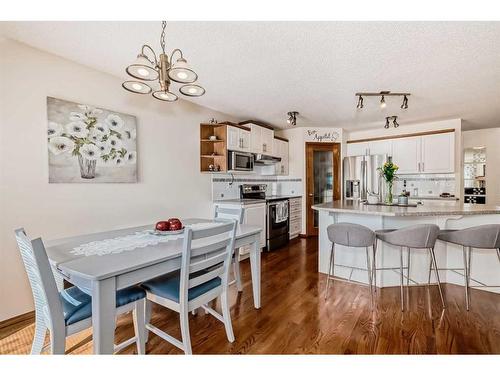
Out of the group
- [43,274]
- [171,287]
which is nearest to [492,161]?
[171,287]

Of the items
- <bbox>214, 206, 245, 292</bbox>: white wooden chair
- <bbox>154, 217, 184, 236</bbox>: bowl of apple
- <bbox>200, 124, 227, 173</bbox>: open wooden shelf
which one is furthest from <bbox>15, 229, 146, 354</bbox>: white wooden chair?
<bbox>200, 124, 227, 173</bbox>: open wooden shelf

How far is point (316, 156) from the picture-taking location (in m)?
5.30

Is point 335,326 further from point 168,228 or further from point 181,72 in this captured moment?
point 181,72

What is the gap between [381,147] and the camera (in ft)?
16.9

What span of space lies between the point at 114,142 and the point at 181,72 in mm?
1507

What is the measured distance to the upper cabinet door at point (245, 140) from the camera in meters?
4.08

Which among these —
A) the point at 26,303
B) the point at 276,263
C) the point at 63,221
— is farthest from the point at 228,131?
the point at 26,303

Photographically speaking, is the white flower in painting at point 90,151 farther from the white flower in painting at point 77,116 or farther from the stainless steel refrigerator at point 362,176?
the stainless steel refrigerator at point 362,176

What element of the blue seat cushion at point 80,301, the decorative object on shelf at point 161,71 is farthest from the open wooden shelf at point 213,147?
the blue seat cushion at point 80,301

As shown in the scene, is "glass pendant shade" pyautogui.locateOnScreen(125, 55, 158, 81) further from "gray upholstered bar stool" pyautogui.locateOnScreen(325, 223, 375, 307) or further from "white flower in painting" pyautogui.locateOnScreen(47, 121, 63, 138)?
"gray upholstered bar stool" pyautogui.locateOnScreen(325, 223, 375, 307)

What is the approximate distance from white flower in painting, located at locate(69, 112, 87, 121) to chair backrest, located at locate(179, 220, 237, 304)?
1748 millimetres

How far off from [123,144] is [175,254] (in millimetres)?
1799

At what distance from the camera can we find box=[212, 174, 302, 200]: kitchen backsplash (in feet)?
13.5

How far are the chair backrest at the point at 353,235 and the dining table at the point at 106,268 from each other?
1.50 metres
